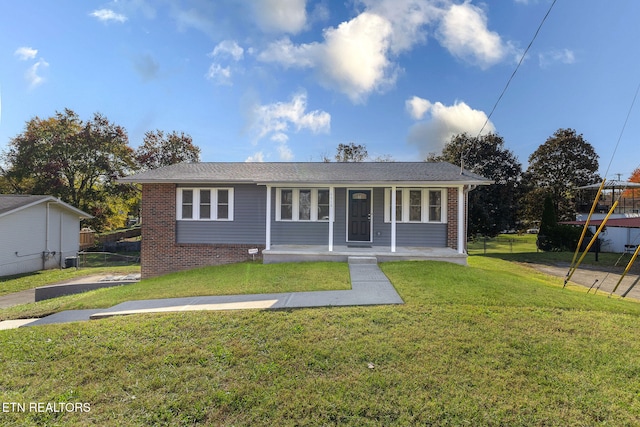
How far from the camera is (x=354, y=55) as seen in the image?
12.0 m

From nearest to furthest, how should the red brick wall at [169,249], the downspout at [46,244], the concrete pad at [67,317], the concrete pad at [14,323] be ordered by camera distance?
the concrete pad at [67,317] < the concrete pad at [14,323] < the red brick wall at [169,249] < the downspout at [46,244]

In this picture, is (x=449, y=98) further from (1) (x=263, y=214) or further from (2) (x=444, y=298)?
(2) (x=444, y=298)

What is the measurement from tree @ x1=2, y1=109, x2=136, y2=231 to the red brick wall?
779 inches

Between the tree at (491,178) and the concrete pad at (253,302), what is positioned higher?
the tree at (491,178)

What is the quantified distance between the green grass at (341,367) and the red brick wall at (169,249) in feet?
19.7

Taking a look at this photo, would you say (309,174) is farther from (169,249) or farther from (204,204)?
(169,249)

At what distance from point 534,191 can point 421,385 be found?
32191 mm

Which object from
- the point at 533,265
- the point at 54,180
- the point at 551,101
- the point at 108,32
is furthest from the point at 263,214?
the point at 54,180

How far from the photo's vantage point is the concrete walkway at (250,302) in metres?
5.94

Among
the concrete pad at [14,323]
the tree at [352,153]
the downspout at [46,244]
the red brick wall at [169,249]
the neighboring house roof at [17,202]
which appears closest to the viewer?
the concrete pad at [14,323]

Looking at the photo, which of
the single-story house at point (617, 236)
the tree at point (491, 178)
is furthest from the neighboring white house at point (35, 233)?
the single-story house at point (617, 236)

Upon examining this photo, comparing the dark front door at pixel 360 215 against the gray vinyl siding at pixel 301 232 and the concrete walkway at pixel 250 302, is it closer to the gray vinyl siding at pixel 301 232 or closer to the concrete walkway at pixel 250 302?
the gray vinyl siding at pixel 301 232

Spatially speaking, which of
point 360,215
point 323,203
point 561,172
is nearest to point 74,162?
point 323,203

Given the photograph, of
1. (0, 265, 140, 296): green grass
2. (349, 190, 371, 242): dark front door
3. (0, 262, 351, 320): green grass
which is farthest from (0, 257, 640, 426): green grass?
(0, 265, 140, 296): green grass
